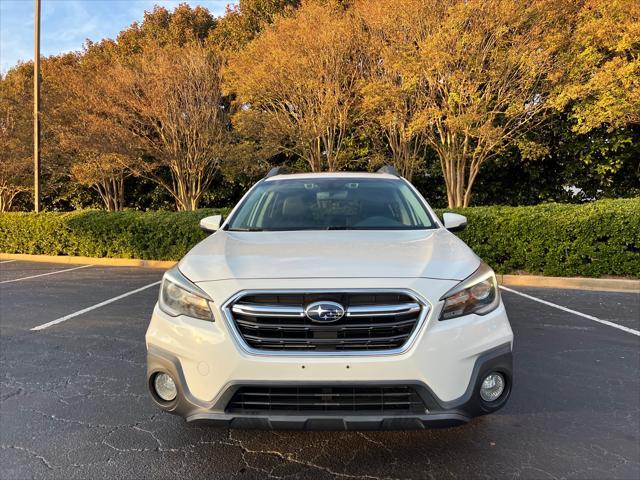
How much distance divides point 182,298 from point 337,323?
842 millimetres

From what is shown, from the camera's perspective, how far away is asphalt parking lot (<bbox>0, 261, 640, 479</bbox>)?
2.48 m

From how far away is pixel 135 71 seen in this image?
13.5 metres

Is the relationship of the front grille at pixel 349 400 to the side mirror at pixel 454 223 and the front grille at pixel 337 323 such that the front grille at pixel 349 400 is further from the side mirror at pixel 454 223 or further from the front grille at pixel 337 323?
the side mirror at pixel 454 223

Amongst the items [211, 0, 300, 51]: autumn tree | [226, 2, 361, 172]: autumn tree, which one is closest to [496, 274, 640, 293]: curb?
[226, 2, 361, 172]: autumn tree

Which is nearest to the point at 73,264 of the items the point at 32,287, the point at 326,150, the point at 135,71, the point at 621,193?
the point at 32,287

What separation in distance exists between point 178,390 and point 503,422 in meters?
2.04

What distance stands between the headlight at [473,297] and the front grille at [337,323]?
17 cm

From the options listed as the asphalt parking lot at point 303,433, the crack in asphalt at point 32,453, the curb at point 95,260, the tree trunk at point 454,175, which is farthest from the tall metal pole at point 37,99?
the crack in asphalt at point 32,453

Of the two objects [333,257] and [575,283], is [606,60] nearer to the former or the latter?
[575,283]

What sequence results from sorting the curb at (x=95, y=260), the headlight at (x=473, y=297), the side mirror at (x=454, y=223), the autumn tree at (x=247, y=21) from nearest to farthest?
the headlight at (x=473, y=297), the side mirror at (x=454, y=223), the curb at (x=95, y=260), the autumn tree at (x=247, y=21)

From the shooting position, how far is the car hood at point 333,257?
2330mm

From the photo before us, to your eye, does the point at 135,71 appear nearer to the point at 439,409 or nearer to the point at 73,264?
the point at 73,264

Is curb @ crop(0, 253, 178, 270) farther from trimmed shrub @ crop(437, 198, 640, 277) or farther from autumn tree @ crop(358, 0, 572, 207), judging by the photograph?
trimmed shrub @ crop(437, 198, 640, 277)

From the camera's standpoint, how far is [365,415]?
214cm
